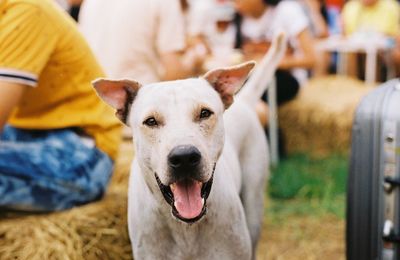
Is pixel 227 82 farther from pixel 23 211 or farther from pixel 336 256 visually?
pixel 336 256

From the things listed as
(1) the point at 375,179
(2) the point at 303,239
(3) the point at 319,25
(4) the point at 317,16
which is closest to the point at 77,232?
(1) the point at 375,179

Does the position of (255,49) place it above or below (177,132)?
below

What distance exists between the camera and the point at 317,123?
655cm

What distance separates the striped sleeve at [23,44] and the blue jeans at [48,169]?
330 mm

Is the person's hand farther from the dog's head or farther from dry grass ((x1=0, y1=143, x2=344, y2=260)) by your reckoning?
the dog's head

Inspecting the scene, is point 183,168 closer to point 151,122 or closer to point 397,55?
point 151,122

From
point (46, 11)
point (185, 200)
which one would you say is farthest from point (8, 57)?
point (185, 200)

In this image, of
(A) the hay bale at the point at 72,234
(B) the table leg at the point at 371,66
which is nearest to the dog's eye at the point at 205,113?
(A) the hay bale at the point at 72,234

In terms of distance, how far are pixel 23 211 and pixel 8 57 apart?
28.1 inches

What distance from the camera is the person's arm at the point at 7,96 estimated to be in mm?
2580

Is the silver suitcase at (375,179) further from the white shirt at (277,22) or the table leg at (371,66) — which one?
the table leg at (371,66)

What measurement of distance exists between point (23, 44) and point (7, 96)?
223 mm

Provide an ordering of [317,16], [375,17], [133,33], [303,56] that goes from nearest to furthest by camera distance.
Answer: [133,33], [303,56], [375,17], [317,16]

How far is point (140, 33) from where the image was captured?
171 inches
